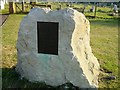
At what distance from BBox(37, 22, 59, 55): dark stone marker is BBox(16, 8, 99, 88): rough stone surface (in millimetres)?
86

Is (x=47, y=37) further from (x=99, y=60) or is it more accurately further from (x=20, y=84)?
(x=99, y=60)

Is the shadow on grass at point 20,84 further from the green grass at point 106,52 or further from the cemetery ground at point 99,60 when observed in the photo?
the green grass at point 106,52

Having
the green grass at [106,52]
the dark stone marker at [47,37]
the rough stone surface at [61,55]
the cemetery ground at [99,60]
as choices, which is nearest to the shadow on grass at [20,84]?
the cemetery ground at [99,60]

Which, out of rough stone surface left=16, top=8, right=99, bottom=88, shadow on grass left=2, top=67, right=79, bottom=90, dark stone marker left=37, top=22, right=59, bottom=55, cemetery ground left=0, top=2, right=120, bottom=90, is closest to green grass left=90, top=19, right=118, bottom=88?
cemetery ground left=0, top=2, right=120, bottom=90

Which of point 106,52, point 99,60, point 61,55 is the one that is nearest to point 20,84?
point 61,55

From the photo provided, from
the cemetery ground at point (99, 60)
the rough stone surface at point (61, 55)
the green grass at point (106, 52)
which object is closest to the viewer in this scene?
the rough stone surface at point (61, 55)

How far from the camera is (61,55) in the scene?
6.45 m

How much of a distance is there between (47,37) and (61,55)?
55 centimetres

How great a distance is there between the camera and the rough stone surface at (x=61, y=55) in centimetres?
637

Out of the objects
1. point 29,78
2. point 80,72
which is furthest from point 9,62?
point 80,72

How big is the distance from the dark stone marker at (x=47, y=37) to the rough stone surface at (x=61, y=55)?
0.28ft

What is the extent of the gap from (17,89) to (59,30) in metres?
1.69

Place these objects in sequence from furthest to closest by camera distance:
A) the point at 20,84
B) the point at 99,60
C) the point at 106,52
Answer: the point at 106,52 → the point at 99,60 → the point at 20,84

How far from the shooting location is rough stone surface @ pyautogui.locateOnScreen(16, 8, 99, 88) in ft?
20.9
